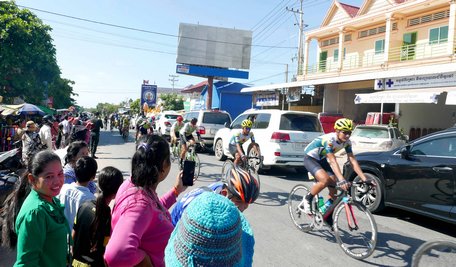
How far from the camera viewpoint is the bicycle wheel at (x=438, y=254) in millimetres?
3297

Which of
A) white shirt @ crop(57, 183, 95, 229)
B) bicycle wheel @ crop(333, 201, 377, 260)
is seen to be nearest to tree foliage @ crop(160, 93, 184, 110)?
bicycle wheel @ crop(333, 201, 377, 260)

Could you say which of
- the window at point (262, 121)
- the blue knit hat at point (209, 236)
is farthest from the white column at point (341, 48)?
the blue knit hat at point (209, 236)

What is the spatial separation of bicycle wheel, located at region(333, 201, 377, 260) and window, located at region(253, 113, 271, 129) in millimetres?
5913

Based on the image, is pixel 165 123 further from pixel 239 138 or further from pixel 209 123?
pixel 239 138

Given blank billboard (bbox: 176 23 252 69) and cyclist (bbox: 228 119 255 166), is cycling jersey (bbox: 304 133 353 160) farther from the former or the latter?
blank billboard (bbox: 176 23 252 69)

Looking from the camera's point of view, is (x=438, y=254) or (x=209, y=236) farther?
(x=438, y=254)

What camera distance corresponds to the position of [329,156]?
5.09 m

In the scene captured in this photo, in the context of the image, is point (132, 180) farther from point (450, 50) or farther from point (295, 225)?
point (450, 50)

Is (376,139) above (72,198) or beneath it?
above

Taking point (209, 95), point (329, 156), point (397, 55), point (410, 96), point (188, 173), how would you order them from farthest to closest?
point (209, 95) → point (397, 55) → point (410, 96) → point (329, 156) → point (188, 173)

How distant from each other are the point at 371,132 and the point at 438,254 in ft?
42.5

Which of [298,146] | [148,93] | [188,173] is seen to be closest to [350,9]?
[148,93]

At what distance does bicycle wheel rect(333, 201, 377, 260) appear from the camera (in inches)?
175

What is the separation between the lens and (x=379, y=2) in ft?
83.7
